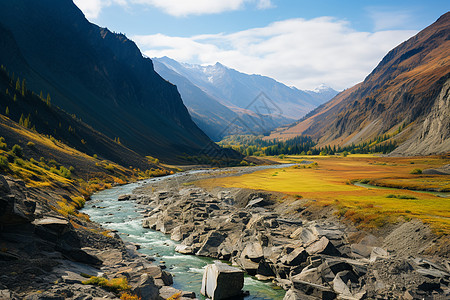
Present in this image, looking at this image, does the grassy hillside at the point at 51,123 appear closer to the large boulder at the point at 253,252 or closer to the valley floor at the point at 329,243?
the valley floor at the point at 329,243

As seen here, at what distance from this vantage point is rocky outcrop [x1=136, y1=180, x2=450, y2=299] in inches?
746

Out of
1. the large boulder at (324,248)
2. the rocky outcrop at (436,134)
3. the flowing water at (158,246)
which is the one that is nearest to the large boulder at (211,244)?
the flowing water at (158,246)

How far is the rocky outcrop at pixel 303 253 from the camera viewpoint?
18938 millimetres

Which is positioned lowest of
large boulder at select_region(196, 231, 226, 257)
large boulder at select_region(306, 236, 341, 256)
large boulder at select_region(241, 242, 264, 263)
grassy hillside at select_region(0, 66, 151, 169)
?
large boulder at select_region(196, 231, 226, 257)

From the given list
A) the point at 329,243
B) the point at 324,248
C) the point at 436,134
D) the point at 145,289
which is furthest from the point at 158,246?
the point at 436,134

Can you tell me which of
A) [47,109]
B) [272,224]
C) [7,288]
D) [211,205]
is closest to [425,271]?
[272,224]

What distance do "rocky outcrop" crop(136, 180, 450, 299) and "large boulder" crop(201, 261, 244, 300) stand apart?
13.2 feet

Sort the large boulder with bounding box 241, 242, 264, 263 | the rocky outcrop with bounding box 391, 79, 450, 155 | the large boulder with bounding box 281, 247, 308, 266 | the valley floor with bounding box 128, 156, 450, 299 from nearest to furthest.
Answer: the valley floor with bounding box 128, 156, 450, 299, the large boulder with bounding box 281, 247, 308, 266, the large boulder with bounding box 241, 242, 264, 263, the rocky outcrop with bounding box 391, 79, 450, 155

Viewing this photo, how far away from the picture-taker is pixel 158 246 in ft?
106

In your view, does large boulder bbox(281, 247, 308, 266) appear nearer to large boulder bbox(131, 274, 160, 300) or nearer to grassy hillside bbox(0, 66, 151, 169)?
large boulder bbox(131, 274, 160, 300)

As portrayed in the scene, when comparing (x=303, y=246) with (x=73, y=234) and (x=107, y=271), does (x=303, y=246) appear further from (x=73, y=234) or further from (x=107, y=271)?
(x=73, y=234)

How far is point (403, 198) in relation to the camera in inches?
1663

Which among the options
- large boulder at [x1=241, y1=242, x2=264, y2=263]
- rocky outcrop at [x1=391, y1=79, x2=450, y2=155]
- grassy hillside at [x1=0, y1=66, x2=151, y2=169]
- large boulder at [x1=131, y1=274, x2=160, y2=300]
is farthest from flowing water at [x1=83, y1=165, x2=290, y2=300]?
rocky outcrop at [x1=391, y1=79, x2=450, y2=155]

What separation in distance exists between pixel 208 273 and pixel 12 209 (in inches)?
560
